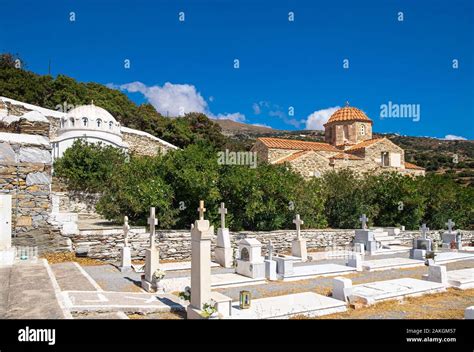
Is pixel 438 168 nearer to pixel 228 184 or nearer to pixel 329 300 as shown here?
pixel 228 184

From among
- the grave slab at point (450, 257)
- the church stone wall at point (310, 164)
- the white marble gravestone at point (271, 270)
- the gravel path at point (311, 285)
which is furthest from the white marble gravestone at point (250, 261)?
the church stone wall at point (310, 164)

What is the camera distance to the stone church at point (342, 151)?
97.9 feet

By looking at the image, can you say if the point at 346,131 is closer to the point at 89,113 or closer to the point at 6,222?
the point at 89,113

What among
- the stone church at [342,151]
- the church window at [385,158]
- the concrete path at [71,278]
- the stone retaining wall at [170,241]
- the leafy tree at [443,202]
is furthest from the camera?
the church window at [385,158]

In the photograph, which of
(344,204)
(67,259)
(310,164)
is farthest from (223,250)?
(310,164)

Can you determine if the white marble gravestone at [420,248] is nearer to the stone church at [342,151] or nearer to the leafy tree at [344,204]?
the leafy tree at [344,204]

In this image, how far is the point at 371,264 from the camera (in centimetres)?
1320

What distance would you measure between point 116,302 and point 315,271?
6.92m

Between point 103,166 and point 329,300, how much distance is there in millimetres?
18985

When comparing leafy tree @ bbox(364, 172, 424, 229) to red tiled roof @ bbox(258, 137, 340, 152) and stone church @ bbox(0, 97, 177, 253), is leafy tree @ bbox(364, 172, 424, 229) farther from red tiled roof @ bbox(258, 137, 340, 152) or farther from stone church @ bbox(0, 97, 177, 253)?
stone church @ bbox(0, 97, 177, 253)

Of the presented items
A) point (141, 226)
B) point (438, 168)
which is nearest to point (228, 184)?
point (141, 226)

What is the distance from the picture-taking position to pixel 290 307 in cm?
739

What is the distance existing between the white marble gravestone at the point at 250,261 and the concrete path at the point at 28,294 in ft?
17.4
